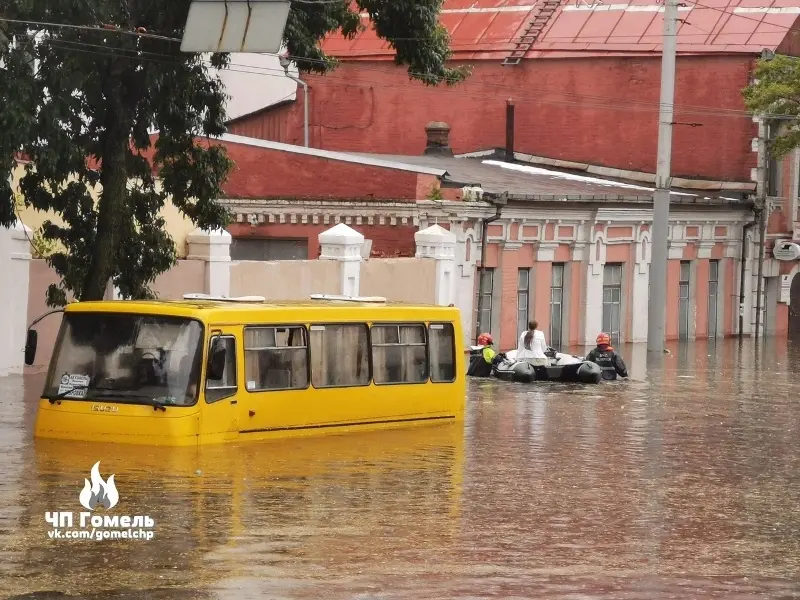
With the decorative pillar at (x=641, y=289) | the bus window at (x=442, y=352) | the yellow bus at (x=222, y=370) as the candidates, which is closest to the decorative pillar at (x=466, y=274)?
the decorative pillar at (x=641, y=289)

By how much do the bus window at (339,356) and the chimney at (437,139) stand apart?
95.6 feet

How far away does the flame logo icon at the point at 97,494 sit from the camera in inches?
638

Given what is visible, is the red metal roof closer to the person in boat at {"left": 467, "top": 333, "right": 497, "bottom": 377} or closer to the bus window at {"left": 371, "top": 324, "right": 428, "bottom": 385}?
the person in boat at {"left": 467, "top": 333, "right": 497, "bottom": 377}

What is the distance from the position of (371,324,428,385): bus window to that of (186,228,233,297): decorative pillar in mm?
11629

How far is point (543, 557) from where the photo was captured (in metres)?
14.4

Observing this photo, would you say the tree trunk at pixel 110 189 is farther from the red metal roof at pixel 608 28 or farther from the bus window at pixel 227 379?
the red metal roof at pixel 608 28

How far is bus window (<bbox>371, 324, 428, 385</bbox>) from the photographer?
23.9m

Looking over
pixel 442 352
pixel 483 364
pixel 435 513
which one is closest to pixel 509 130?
pixel 483 364

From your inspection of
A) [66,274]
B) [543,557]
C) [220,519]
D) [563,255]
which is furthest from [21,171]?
[543,557]

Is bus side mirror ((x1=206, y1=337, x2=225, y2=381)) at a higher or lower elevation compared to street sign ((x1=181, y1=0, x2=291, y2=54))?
lower

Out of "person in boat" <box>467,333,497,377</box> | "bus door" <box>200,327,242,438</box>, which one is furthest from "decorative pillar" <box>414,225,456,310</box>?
"bus door" <box>200,327,242,438</box>

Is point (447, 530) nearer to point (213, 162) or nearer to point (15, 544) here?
point (15, 544)

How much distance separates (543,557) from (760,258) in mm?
43718

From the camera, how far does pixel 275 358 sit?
22.1m
